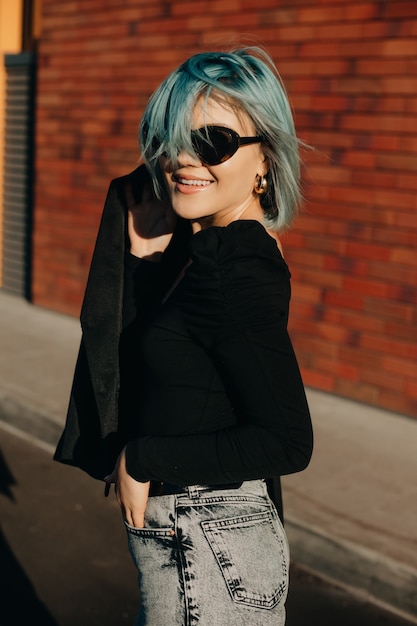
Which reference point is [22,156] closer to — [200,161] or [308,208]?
[308,208]

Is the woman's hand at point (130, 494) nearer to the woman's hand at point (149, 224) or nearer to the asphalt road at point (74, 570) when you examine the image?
the woman's hand at point (149, 224)

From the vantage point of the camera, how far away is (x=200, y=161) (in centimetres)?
190

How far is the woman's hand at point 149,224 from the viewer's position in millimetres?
2223

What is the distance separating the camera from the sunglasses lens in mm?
1854

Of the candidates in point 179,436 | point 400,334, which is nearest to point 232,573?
point 179,436

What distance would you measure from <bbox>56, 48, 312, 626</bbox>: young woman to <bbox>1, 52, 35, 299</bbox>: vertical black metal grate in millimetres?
7600

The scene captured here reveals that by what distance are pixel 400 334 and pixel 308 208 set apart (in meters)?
1.09

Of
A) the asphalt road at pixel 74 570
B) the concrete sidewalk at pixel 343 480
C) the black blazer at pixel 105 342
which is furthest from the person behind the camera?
the concrete sidewalk at pixel 343 480

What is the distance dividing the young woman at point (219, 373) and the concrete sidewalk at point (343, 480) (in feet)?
6.86

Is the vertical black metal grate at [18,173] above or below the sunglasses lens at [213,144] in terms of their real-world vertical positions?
below

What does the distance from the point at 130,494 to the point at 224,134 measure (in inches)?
30.1

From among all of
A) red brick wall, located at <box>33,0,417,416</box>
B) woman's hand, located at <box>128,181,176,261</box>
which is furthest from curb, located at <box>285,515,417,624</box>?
woman's hand, located at <box>128,181,176,261</box>

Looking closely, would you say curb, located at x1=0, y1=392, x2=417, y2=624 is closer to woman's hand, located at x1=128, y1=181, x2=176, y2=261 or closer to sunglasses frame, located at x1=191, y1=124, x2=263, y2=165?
woman's hand, located at x1=128, y1=181, x2=176, y2=261

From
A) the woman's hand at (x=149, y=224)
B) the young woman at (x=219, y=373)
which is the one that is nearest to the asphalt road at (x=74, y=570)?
the young woman at (x=219, y=373)
